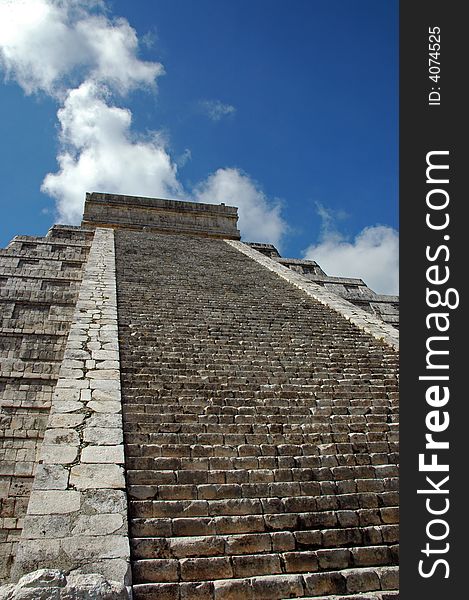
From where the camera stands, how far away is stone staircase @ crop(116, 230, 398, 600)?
3453mm

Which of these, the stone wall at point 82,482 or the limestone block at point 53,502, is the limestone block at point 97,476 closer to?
the stone wall at point 82,482

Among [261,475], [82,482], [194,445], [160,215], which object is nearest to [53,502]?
[82,482]

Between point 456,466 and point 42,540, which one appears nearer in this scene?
point 42,540

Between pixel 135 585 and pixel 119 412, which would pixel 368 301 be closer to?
pixel 119 412

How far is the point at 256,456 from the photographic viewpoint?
15.1 feet

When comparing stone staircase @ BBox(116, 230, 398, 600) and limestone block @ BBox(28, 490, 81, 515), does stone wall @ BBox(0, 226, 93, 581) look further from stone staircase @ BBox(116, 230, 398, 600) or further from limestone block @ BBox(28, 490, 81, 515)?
limestone block @ BBox(28, 490, 81, 515)

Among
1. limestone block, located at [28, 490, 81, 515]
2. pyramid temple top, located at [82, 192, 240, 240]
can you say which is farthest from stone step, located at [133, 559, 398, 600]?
pyramid temple top, located at [82, 192, 240, 240]

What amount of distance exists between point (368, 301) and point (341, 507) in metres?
9.34

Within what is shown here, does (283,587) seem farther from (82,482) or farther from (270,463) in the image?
(82,482)

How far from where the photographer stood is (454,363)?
3.80 metres

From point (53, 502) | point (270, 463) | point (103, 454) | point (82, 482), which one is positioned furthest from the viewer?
point (270, 463)

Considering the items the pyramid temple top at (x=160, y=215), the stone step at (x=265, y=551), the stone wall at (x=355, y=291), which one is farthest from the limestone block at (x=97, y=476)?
the pyramid temple top at (x=160, y=215)

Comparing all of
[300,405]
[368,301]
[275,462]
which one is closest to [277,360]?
[300,405]

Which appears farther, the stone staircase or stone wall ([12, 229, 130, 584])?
the stone staircase
